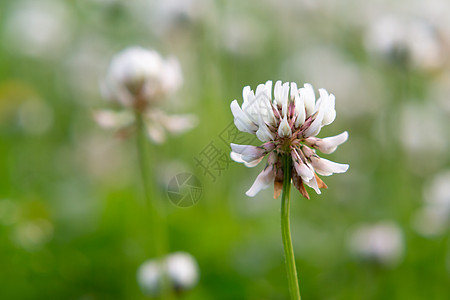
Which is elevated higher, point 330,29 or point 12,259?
point 330,29

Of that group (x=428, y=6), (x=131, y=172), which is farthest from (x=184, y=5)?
(x=428, y=6)

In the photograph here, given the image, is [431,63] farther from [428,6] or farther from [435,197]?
[428,6]

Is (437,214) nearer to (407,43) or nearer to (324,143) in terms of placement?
(407,43)

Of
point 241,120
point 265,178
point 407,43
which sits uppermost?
point 407,43

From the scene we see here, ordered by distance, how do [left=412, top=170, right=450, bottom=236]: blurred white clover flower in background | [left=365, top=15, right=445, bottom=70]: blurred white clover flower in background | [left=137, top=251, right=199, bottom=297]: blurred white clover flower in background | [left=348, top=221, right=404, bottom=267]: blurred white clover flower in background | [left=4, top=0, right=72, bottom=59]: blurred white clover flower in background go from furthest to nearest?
[left=4, top=0, right=72, bottom=59]: blurred white clover flower in background → [left=365, top=15, right=445, bottom=70]: blurred white clover flower in background → [left=412, top=170, right=450, bottom=236]: blurred white clover flower in background → [left=348, top=221, right=404, bottom=267]: blurred white clover flower in background → [left=137, top=251, right=199, bottom=297]: blurred white clover flower in background

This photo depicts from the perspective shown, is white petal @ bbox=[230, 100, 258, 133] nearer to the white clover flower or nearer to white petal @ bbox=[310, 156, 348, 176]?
the white clover flower

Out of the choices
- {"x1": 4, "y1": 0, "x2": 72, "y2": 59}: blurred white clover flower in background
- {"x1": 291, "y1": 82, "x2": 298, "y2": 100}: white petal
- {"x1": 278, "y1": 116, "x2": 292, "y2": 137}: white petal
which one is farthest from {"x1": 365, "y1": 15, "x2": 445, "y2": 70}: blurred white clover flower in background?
{"x1": 4, "y1": 0, "x2": 72, "y2": 59}: blurred white clover flower in background

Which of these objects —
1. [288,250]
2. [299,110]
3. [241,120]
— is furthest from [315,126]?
[288,250]
